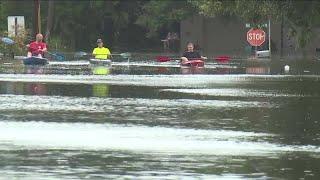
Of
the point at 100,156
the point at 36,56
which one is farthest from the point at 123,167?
the point at 36,56

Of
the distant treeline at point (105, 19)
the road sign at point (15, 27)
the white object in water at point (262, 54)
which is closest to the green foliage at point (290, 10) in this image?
the road sign at point (15, 27)

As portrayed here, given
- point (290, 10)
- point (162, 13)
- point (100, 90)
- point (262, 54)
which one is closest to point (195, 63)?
point (100, 90)

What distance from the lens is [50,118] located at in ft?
62.8

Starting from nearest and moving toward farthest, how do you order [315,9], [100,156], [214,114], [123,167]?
[123,167]
[100,156]
[214,114]
[315,9]

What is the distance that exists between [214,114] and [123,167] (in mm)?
7637

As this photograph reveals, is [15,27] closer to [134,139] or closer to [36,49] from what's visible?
[36,49]

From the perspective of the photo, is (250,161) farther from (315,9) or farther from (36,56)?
(36,56)

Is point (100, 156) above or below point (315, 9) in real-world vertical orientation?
below

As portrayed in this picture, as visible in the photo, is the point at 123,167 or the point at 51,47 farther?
the point at 51,47

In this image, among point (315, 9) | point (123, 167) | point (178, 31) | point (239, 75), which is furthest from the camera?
point (178, 31)

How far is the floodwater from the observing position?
42.4 ft

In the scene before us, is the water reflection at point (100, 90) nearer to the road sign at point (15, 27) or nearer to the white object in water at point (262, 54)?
the road sign at point (15, 27)

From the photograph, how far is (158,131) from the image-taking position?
17.1 meters

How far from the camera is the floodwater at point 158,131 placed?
42.4 ft
